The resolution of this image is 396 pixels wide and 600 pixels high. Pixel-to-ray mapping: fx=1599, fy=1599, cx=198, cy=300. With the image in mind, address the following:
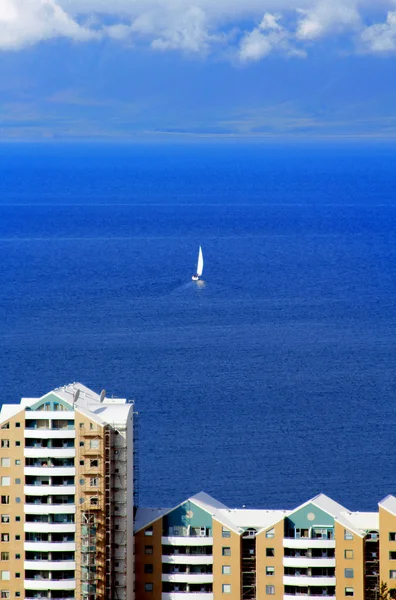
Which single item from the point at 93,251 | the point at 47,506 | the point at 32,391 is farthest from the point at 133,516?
the point at 93,251

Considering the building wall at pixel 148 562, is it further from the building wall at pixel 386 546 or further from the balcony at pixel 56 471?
the building wall at pixel 386 546

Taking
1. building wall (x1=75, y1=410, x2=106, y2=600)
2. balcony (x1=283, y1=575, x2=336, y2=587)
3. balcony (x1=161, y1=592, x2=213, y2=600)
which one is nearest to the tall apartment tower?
building wall (x1=75, y1=410, x2=106, y2=600)

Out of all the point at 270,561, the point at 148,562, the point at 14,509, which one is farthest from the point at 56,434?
the point at 270,561

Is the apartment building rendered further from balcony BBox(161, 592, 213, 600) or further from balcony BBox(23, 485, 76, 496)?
balcony BBox(23, 485, 76, 496)

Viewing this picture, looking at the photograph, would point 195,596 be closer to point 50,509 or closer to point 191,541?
point 191,541

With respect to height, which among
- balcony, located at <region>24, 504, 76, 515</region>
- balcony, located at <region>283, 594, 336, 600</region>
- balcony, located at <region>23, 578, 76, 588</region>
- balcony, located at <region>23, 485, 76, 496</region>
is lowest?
balcony, located at <region>283, 594, 336, 600</region>

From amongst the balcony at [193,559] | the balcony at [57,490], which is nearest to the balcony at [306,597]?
the balcony at [193,559]

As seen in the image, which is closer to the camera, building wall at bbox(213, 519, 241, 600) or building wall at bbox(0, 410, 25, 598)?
building wall at bbox(0, 410, 25, 598)
